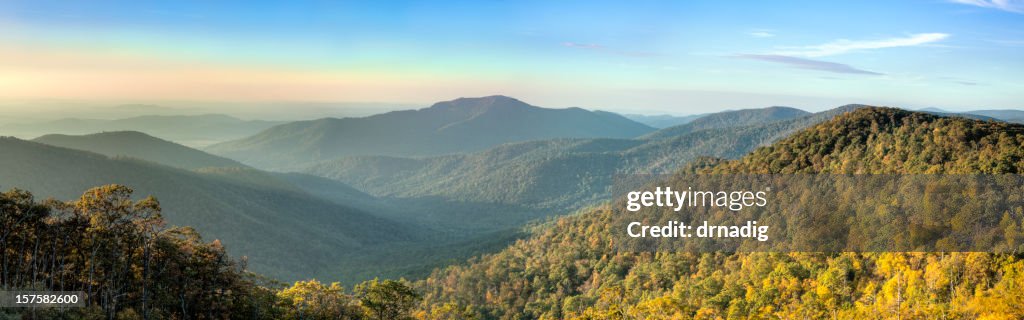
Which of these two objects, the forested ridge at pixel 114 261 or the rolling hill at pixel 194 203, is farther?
the rolling hill at pixel 194 203

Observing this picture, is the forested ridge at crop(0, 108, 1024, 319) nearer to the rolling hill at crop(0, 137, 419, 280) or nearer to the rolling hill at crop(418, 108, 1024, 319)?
the rolling hill at crop(418, 108, 1024, 319)

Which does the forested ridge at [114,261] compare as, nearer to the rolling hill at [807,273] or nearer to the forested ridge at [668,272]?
the forested ridge at [668,272]

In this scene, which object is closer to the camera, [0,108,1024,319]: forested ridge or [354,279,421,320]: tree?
[0,108,1024,319]: forested ridge

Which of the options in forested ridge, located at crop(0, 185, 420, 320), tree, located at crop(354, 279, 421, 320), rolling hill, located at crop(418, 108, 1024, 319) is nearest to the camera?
forested ridge, located at crop(0, 185, 420, 320)

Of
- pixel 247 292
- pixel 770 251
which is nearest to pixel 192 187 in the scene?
pixel 247 292

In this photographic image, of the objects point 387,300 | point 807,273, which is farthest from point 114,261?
point 807,273

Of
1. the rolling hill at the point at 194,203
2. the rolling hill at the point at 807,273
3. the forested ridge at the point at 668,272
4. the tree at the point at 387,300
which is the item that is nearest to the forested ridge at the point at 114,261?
the forested ridge at the point at 668,272

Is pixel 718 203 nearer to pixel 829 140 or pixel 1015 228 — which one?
pixel 829 140

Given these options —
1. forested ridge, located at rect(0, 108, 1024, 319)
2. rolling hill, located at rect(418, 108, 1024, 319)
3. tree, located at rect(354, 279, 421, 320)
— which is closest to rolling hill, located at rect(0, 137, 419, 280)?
rolling hill, located at rect(418, 108, 1024, 319)

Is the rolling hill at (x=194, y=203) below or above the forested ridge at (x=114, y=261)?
below
